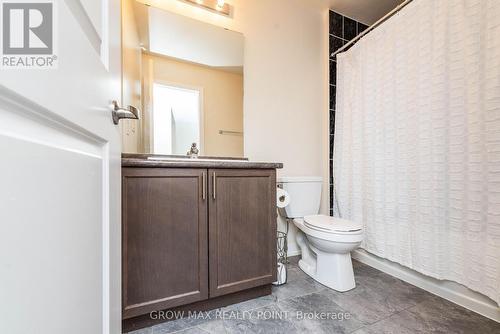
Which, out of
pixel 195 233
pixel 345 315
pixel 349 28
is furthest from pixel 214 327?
pixel 349 28

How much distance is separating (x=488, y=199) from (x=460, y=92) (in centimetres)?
61

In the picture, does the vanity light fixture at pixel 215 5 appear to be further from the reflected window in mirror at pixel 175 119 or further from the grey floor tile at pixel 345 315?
the grey floor tile at pixel 345 315

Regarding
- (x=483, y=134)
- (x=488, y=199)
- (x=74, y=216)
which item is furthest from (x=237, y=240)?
(x=483, y=134)

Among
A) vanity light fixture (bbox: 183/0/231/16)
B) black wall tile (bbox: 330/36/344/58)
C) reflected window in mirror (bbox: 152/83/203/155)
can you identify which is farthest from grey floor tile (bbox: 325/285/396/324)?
vanity light fixture (bbox: 183/0/231/16)

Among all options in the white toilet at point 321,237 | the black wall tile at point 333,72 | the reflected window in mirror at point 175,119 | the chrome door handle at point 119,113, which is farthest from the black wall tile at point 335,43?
the chrome door handle at point 119,113

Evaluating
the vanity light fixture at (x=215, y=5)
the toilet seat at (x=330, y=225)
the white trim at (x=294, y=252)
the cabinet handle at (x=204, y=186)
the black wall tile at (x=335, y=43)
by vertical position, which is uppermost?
the vanity light fixture at (x=215, y=5)

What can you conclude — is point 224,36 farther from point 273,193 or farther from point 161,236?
point 161,236

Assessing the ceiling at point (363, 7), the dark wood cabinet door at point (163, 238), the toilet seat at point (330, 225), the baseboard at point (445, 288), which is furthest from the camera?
the ceiling at point (363, 7)

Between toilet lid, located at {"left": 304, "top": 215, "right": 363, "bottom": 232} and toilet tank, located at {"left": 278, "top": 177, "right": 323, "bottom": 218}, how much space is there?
0.16 meters

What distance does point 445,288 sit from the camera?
4.73 ft

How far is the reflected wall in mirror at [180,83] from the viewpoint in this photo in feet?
5.16

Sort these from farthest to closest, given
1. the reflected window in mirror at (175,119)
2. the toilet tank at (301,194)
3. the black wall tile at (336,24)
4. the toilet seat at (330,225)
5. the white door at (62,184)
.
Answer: the black wall tile at (336,24) → the toilet tank at (301,194) → the reflected window in mirror at (175,119) → the toilet seat at (330,225) → the white door at (62,184)

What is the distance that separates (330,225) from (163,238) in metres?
1.08

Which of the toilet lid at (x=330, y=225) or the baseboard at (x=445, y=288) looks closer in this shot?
the baseboard at (x=445, y=288)
